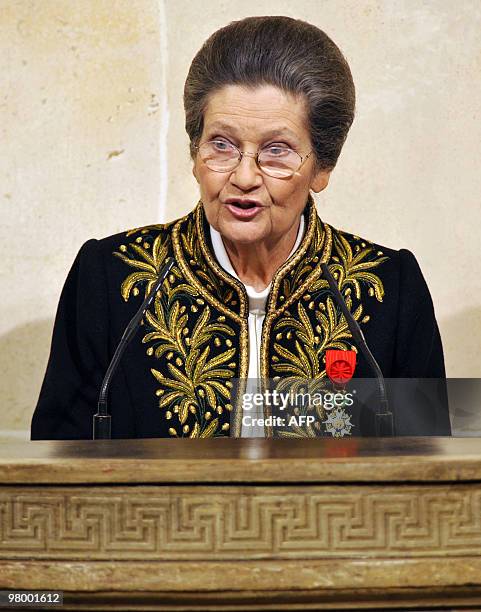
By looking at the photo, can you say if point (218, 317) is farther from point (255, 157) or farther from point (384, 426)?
point (384, 426)

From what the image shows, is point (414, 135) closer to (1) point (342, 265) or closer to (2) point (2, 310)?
(1) point (342, 265)

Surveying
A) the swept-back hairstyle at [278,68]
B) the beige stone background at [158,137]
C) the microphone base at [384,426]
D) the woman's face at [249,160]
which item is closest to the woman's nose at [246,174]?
the woman's face at [249,160]

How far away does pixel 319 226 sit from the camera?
7.44 ft

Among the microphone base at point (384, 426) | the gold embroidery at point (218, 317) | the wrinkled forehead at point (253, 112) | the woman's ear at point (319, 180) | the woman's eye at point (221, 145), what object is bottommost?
the microphone base at point (384, 426)

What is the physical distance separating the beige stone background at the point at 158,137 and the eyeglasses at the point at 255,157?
65cm

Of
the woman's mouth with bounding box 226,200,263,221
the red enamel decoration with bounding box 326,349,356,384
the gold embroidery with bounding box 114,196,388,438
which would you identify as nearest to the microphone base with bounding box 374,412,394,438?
the red enamel decoration with bounding box 326,349,356,384

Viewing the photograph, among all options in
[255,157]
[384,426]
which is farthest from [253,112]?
[384,426]

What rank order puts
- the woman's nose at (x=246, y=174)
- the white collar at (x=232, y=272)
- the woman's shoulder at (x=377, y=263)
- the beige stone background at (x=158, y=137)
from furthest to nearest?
the beige stone background at (x=158, y=137) < the woman's shoulder at (x=377, y=263) < the white collar at (x=232, y=272) < the woman's nose at (x=246, y=174)

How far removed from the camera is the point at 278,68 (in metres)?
2.09

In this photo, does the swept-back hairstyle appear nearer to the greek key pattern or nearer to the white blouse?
the white blouse

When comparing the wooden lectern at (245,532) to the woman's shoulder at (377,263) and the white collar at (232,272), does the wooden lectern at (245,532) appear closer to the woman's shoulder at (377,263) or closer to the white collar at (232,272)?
the white collar at (232,272)

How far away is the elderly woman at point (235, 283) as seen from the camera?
208 cm

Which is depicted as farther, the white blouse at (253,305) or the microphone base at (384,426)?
the white blouse at (253,305)

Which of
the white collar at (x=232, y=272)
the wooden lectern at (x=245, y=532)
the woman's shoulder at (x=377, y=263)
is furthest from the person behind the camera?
the woman's shoulder at (x=377, y=263)
